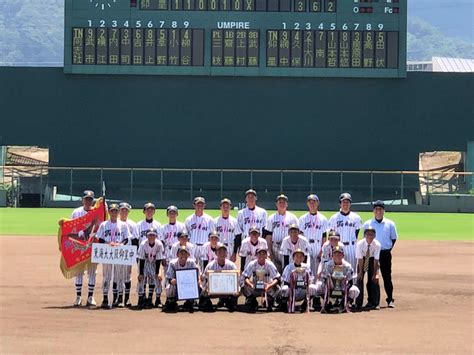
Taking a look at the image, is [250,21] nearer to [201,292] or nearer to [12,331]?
[201,292]

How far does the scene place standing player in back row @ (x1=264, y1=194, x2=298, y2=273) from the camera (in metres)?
16.5

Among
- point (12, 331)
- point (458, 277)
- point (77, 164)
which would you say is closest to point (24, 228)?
point (77, 164)

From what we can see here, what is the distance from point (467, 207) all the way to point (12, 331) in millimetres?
30022

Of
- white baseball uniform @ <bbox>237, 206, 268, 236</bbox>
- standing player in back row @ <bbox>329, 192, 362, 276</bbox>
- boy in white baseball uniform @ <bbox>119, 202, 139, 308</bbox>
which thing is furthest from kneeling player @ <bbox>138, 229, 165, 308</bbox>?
standing player in back row @ <bbox>329, 192, 362, 276</bbox>

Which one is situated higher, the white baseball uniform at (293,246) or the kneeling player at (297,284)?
the white baseball uniform at (293,246)

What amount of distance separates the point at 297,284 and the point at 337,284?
53 cm

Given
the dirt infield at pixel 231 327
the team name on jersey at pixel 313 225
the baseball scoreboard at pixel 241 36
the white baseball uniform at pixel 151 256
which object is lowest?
the dirt infield at pixel 231 327

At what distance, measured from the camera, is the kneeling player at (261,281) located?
49.9 feet

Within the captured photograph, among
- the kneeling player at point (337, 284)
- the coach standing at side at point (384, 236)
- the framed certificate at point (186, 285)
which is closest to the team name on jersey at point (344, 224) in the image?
the coach standing at side at point (384, 236)

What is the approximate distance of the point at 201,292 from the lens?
1523cm

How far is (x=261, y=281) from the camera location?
15.3 m

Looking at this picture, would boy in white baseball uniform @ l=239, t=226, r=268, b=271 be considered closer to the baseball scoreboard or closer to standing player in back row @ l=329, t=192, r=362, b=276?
standing player in back row @ l=329, t=192, r=362, b=276

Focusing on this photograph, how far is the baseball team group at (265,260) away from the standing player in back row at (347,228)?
0.01 metres

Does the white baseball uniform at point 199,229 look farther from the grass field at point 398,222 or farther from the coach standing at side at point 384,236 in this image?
the grass field at point 398,222
